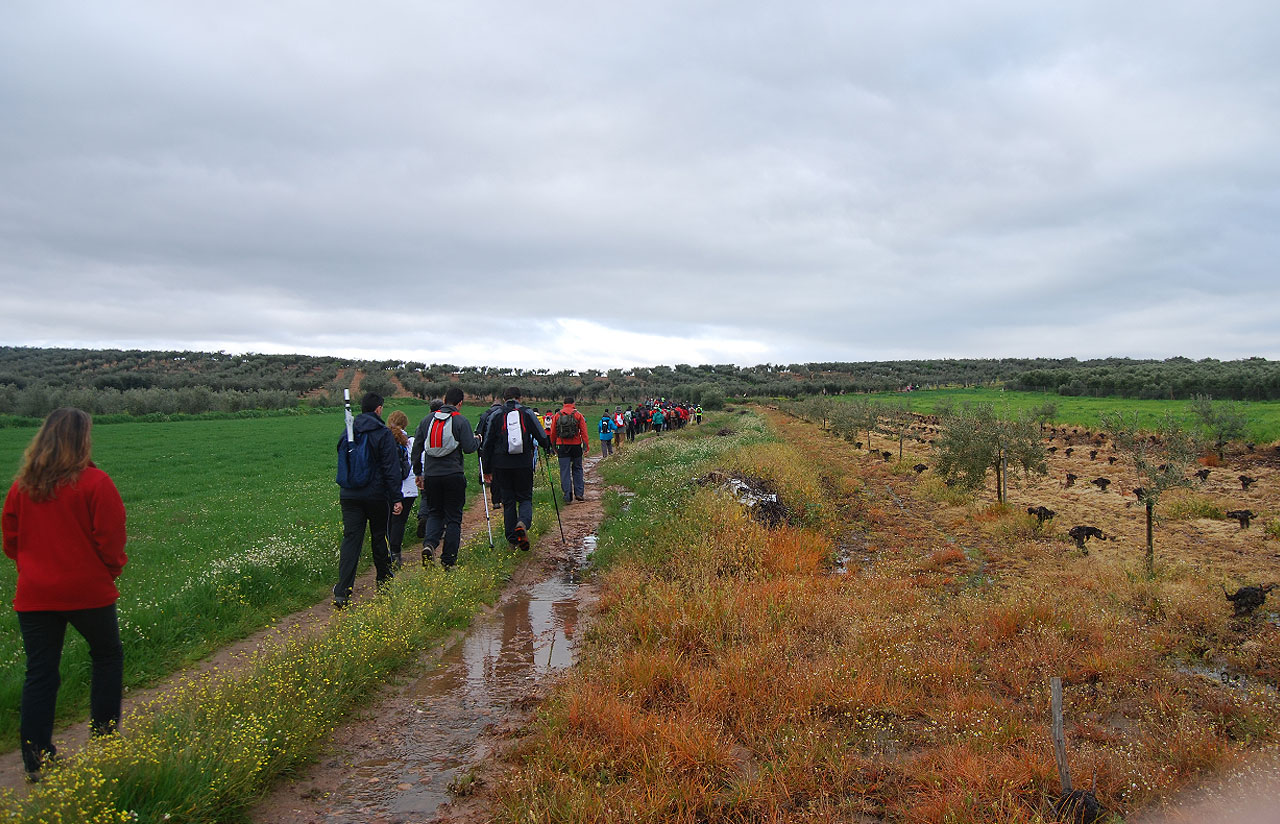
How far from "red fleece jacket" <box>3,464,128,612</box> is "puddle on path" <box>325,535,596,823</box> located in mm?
2056

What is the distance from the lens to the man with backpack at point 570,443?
Answer: 46.5 feet

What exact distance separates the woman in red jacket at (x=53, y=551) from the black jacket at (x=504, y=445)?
6032 mm

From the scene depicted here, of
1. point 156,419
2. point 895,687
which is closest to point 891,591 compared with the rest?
point 895,687

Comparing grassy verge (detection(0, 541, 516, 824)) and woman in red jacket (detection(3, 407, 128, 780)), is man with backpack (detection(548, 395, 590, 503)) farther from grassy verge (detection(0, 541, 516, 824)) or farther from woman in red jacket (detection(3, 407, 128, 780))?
woman in red jacket (detection(3, 407, 128, 780))

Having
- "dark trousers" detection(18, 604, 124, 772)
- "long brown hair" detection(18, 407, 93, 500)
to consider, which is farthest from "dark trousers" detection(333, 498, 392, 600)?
"long brown hair" detection(18, 407, 93, 500)

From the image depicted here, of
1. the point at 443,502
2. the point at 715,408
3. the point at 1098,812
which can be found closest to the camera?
the point at 1098,812

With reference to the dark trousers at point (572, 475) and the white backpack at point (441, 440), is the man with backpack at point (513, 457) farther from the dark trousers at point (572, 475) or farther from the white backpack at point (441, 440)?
the dark trousers at point (572, 475)

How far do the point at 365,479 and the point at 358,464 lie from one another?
0.18 metres

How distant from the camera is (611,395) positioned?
300ft

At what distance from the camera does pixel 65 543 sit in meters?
4.06

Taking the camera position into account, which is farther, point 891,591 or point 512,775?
point 891,591

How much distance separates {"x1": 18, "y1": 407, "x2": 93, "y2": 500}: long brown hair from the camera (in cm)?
404

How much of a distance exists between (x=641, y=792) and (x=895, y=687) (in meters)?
2.61

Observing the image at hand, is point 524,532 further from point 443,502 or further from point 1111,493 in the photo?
point 1111,493
